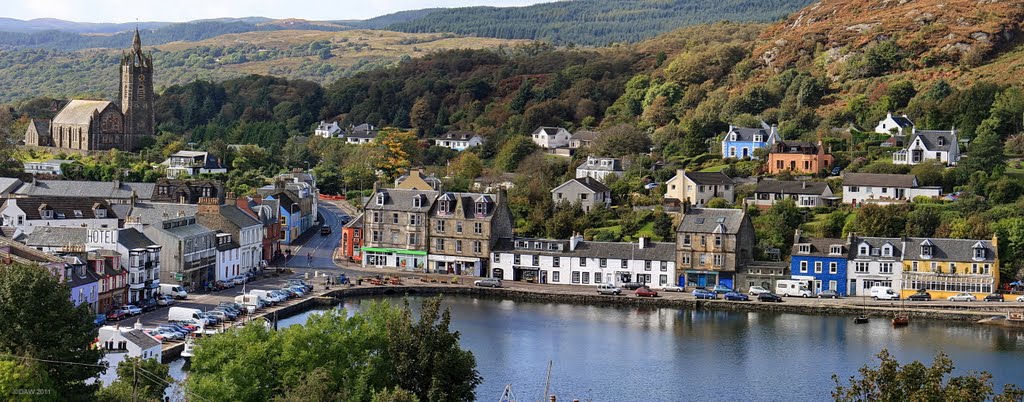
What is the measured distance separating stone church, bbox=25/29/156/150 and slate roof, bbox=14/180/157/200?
80.3 feet

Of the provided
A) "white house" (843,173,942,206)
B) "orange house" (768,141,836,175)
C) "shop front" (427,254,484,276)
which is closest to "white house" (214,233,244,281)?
"shop front" (427,254,484,276)

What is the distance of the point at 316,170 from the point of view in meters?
92.0

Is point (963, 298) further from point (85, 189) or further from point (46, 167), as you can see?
point (46, 167)

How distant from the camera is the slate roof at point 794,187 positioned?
229ft

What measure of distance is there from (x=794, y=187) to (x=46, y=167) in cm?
4617

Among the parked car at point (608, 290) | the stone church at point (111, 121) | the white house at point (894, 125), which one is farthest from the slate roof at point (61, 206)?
the white house at point (894, 125)

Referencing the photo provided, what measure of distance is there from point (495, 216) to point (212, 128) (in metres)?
59.1

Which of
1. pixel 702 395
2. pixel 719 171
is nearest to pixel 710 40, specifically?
pixel 719 171

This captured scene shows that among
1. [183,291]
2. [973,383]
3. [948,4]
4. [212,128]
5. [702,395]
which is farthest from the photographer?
[212,128]

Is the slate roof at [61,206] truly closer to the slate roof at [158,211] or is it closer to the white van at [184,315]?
the slate roof at [158,211]

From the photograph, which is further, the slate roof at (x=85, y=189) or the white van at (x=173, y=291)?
the slate roof at (x=85, y=189)

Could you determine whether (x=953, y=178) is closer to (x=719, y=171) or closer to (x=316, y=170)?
(x=719, y=171)

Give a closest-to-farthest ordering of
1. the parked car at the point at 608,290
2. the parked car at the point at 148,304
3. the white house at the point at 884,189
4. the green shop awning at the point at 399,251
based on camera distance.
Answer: the parked car at the point at 148,304, the parked car at the point at 608,290, the green shop awning at the point at 399,251, the white house at the point at 884,189

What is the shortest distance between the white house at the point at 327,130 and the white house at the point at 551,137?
20.8 m
